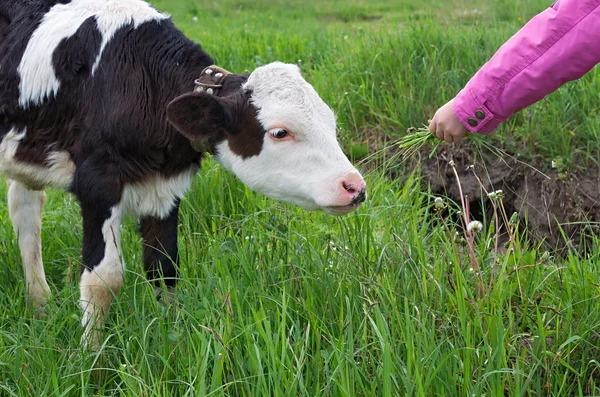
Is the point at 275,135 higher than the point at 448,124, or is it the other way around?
the point at 448,124

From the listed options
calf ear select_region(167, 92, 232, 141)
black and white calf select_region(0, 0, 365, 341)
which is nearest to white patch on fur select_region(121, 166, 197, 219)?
black and white calf select_region(0, 0, 365, 341)

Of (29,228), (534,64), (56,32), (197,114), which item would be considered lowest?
(29,228)

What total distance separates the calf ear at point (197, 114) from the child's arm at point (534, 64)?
0.87 metres

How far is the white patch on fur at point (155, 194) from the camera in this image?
11.9 ft

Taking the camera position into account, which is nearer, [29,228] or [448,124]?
[448,124]

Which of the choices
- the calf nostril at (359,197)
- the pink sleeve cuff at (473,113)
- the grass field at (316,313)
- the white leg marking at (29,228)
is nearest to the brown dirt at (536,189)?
the grass field at (316,313)

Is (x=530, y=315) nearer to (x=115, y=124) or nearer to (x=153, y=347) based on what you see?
(x=153, y=347)

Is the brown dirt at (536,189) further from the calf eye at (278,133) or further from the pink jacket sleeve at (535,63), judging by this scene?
the pink jacket sleeve at (535,63)

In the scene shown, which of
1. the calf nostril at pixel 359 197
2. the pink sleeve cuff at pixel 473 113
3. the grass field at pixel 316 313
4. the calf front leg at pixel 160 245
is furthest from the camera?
the calf front leg at pixel 160 245

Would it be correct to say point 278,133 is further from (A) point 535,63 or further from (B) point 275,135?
(A) point 535,63

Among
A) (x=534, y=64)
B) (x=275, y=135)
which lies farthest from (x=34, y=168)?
(x=534, y=64)

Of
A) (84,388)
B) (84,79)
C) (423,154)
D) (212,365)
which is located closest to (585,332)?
(212,365)

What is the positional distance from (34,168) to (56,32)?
59 cm

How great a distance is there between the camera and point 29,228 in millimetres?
4289
